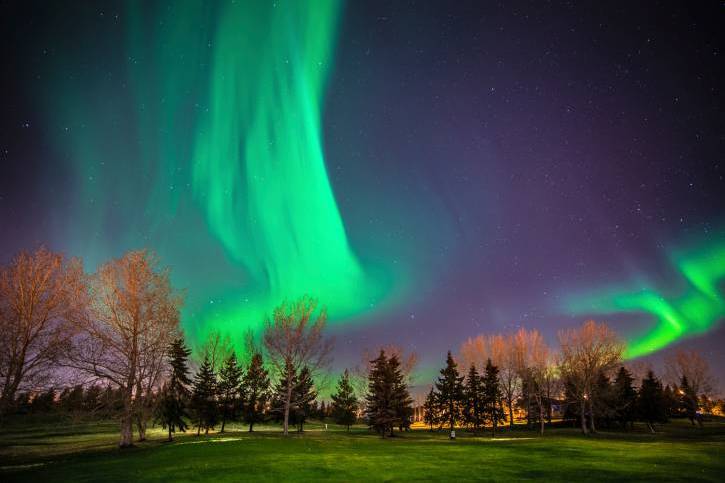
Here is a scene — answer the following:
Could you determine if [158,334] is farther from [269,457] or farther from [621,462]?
[621,462]

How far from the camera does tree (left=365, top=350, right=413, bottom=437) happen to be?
55.8 m

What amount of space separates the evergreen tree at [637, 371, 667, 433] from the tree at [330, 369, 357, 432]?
2125 inches

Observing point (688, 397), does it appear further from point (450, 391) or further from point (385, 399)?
point (385, 399)

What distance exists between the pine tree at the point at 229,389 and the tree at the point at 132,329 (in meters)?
29.7

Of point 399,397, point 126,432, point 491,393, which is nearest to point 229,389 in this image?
point 399,397

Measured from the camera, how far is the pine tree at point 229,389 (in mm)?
62250

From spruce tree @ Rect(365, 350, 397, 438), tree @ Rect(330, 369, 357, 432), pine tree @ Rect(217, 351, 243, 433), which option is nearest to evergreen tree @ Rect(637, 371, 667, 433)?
spruce tree @ Rect(365, 350, 397, 438)

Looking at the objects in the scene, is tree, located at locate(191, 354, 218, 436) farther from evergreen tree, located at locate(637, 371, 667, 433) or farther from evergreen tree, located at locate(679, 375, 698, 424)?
evergreen tree, located at locate(679, 375, 698, 424)

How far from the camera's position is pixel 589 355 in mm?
62312

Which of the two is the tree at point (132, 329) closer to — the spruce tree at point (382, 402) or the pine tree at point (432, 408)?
the spruce tree at point (382, 402)

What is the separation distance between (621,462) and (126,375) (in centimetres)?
3628

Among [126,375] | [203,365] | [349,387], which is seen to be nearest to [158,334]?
[126,375]

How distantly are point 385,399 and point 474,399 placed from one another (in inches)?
869

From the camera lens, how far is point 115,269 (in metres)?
34.2
